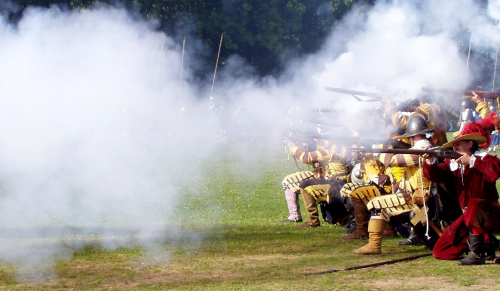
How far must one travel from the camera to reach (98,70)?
966cm

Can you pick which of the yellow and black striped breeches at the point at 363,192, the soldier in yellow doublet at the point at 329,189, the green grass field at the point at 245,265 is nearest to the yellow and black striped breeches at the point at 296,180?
the soldier in yellow doublet at the point at 329,189

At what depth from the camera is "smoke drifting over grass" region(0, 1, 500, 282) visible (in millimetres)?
8836

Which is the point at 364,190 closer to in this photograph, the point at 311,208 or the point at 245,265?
the point at 311,208

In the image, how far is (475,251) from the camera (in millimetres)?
7652

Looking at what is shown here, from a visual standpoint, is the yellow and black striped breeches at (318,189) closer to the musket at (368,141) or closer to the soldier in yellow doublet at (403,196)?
the soldier in yellow doublet at (403,196)

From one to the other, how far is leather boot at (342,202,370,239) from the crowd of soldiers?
0.02m

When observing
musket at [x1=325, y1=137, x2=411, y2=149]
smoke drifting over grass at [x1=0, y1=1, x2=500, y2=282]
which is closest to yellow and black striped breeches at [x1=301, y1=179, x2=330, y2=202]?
smoke drifting over grass at [x1=0, y1=1, x2=500, y2=282]

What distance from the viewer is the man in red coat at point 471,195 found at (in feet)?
24.6

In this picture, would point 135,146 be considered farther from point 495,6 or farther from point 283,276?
point 495,6

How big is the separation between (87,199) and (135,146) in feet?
8.32

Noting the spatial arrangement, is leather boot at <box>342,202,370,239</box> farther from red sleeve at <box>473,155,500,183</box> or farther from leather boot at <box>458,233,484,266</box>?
red sleeve at <box>473,155,500,183</box>

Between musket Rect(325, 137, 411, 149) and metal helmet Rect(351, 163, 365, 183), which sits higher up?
musket Rect(325, 137, 411, 149)

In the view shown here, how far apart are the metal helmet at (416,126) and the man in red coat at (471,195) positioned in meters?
0.49

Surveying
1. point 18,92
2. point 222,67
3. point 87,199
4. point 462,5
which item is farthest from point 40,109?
point 222,67
